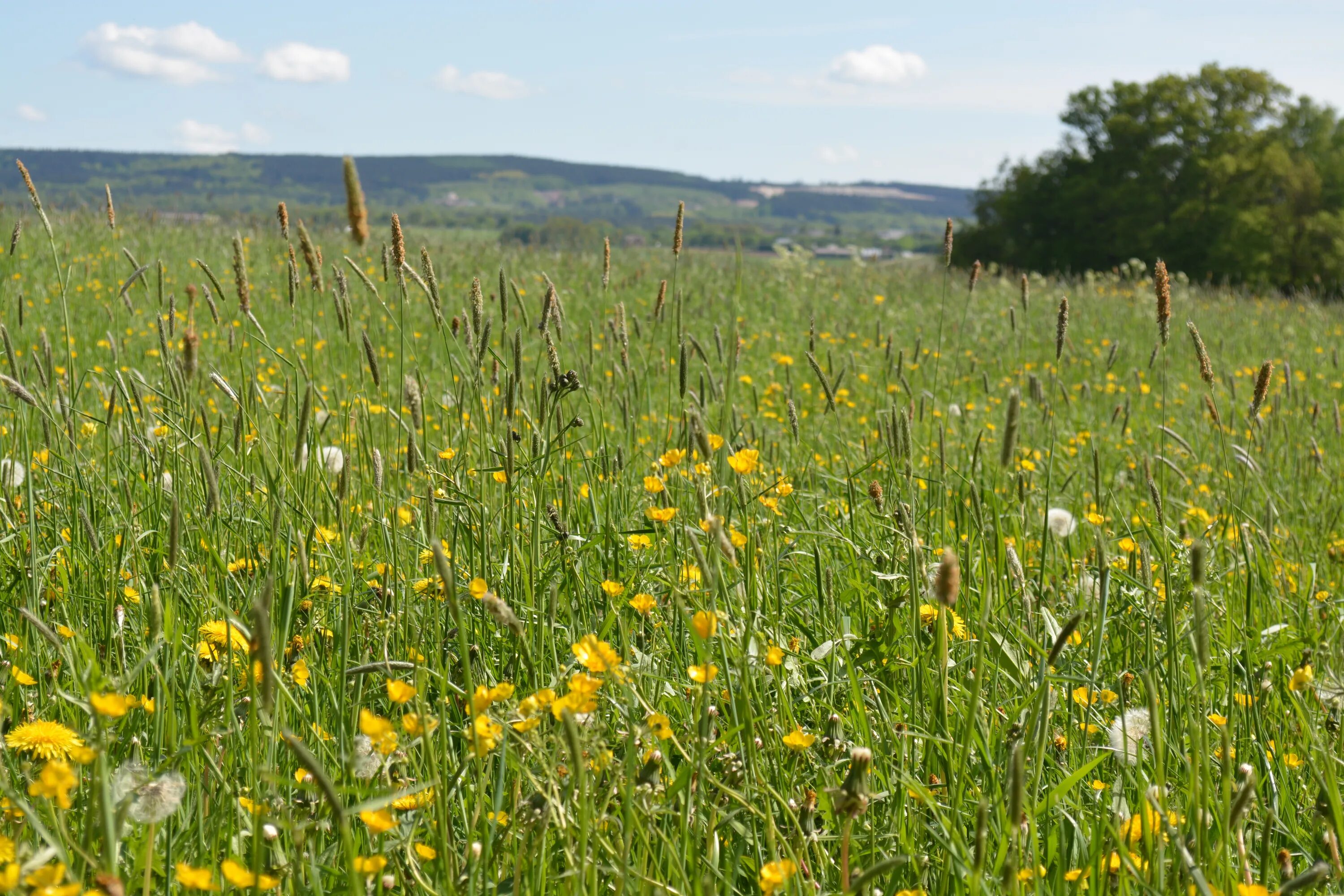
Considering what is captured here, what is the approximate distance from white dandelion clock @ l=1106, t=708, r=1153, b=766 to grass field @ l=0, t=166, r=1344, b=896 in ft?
0.04

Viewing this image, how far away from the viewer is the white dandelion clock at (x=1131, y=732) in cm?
162

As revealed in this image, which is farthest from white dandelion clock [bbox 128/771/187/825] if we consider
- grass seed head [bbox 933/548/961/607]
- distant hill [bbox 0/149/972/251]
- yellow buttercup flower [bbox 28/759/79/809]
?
distant hill [bbox 0/149/972/251]

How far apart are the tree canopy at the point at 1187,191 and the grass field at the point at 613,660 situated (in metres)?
30.5

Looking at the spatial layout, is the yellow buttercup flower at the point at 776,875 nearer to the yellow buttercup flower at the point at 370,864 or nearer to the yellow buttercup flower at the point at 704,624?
the yellow buttercup flower at the point at 704,624

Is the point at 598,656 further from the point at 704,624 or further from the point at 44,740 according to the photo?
the point at 44,740

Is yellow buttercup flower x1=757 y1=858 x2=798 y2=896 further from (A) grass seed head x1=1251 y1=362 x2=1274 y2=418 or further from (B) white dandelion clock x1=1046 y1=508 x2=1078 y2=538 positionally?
(B) white dandelion clock x1=1046 y1=508 x2=1078 y2=538

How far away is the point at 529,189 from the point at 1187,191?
127m

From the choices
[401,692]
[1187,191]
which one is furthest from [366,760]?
[1187,191]

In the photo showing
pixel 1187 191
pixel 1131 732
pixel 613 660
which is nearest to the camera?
pixel 613 660

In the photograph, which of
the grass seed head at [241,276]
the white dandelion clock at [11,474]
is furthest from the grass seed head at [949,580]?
the white dandelion clock at [11,474]

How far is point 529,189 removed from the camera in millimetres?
149500

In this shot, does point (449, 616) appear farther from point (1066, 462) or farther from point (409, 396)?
point (1066, 462)

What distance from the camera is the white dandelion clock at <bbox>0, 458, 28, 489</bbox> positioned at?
7.30 feet

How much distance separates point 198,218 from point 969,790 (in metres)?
13.5
